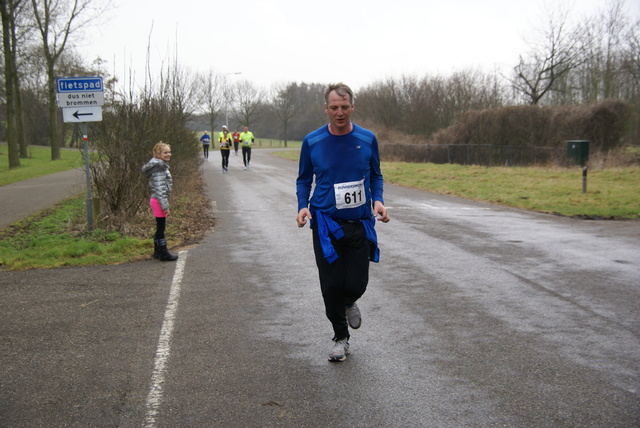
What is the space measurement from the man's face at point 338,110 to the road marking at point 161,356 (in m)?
2.15

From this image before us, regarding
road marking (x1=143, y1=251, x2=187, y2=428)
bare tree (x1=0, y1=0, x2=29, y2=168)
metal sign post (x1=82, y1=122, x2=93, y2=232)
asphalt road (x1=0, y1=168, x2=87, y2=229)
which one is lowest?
road marking (x1=143, y1=251, x2=187, y2=428)

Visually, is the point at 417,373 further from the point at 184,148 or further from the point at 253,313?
the point at 184,148

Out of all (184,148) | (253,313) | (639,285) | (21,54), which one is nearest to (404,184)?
(184,148)

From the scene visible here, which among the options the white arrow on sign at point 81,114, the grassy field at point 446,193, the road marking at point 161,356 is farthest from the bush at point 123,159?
the road marking at point 161,356

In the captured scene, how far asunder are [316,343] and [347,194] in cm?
135

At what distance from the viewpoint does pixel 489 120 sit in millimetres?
31156

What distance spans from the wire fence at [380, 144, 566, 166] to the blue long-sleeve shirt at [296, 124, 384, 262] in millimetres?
24550

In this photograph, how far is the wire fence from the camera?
28128 millimetres

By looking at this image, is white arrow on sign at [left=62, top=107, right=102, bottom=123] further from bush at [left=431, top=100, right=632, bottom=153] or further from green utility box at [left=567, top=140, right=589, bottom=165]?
bush at [left=431, top=100, right=632, bottom=153]

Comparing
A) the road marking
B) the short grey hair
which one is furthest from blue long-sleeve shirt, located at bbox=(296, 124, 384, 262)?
the road marking

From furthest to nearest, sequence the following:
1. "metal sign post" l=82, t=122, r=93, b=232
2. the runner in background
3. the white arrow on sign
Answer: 1. the runner in background
2. "metal sign post" l=82, t=122, r=93, b=232
3. the white arrow on sign

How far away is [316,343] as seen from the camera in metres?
5.09

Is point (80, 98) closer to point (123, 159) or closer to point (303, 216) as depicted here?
point (123, 159)

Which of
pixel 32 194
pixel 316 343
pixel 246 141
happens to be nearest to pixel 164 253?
Answer: pixel 316 343
